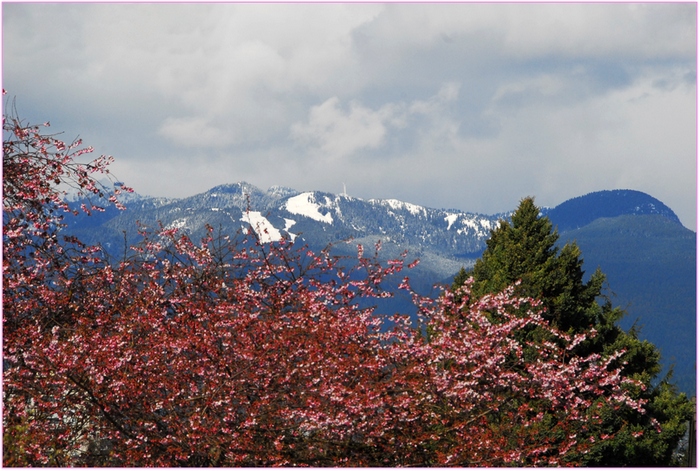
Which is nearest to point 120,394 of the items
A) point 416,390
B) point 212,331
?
point 212,331

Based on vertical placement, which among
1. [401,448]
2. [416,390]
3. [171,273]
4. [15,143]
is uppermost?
[15,143]

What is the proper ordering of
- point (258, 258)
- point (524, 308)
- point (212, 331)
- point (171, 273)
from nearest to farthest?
point (212, 331) < point (171, 273) < point (258, 258) < point (524, 308)

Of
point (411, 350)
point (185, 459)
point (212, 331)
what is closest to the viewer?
point (185, 459)

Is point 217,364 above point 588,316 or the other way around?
above

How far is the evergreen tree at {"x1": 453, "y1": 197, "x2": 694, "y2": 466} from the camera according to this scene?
87.4ft

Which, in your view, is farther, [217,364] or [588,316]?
[588,316]

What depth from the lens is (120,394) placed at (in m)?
11.4

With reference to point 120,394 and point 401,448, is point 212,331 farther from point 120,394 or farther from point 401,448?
point 401,448

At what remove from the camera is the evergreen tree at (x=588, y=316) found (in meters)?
26.6

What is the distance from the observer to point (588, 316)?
29125mm

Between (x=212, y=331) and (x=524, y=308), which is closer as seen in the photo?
(x=212, y=331)

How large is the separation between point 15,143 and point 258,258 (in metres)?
4.53

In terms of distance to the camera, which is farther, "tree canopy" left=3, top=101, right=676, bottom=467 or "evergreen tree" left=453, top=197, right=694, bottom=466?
"evergreen tree" left=453, top=197, right=694, bottom=466

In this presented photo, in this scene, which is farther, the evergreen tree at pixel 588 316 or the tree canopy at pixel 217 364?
the evergreen tree at pixel 588 316
